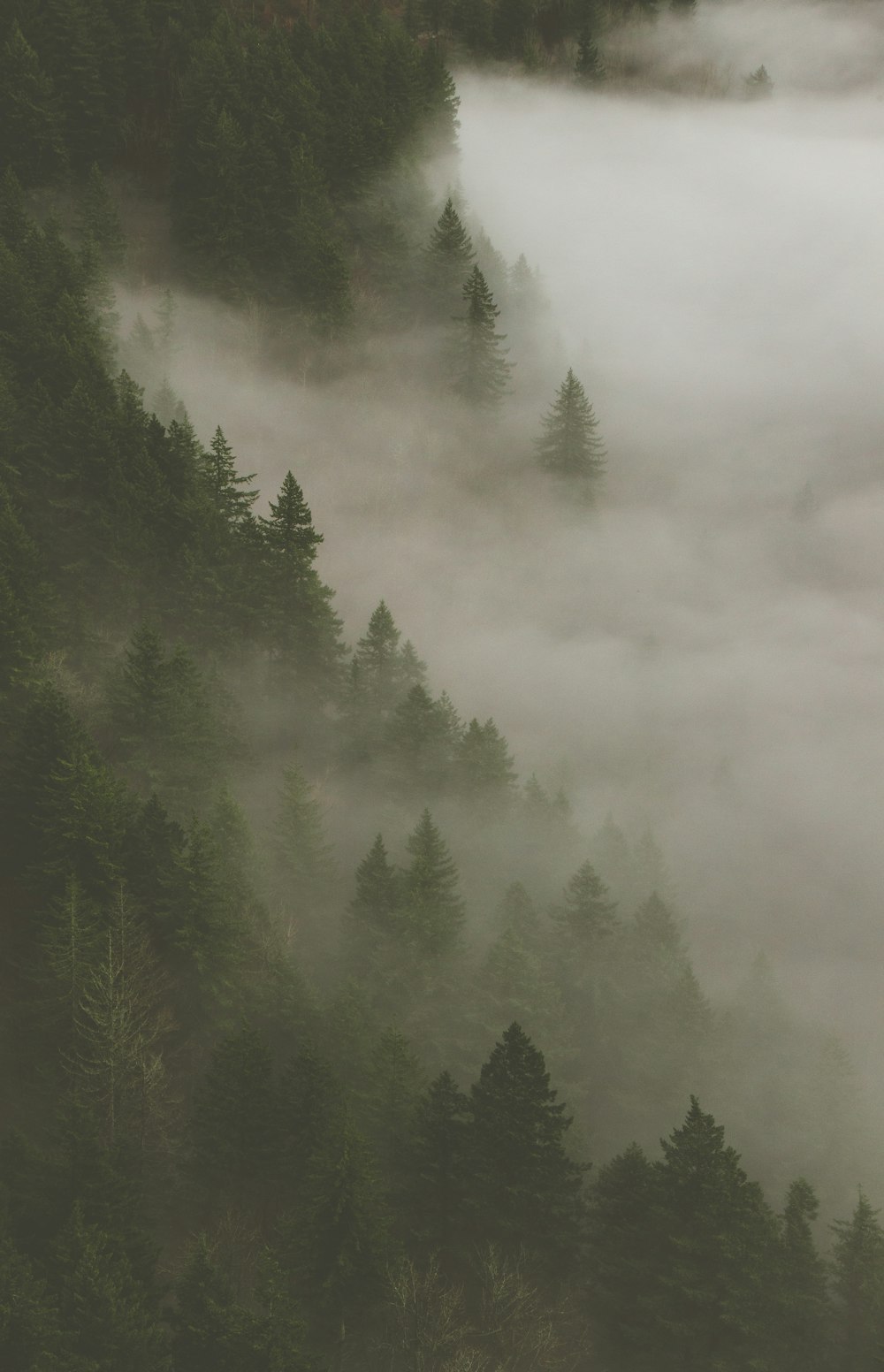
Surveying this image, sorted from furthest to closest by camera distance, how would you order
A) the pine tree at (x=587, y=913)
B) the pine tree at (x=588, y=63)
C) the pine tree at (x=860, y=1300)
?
the pine tree at (x=588, y=63) < the pine tree at (x=587, y=913) < the pine tree at (x=860, y=1300)

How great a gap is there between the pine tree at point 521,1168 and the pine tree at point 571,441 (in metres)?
44.8

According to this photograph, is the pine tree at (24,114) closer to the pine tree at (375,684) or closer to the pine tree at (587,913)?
the pine tree at (375,684)

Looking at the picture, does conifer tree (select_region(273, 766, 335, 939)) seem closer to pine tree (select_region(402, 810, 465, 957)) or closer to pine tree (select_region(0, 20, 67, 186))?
pine tree (select_region(402, 810, 465, 957))

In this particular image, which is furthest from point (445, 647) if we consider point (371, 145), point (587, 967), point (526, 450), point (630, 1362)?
point (630, 1362)

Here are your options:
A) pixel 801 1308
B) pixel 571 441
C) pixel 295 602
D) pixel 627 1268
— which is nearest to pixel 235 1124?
pixel 627 1268

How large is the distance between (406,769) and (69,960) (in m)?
18.8

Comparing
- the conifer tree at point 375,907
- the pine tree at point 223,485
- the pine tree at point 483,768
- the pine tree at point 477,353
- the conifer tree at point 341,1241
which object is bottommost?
the conifer tree at point 341,1241

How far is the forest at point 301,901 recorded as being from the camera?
31.1 metres

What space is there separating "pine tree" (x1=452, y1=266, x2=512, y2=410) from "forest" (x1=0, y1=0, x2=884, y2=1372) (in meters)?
0.36

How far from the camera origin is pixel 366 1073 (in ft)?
116

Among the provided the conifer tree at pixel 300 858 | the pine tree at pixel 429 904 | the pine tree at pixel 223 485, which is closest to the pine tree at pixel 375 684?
the pine tree at pixel 223 485

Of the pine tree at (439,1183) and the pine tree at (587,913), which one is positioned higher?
the pine tree at (587,913)

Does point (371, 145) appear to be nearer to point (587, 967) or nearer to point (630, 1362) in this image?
point (587, 967)

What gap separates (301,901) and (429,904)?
5.12m
